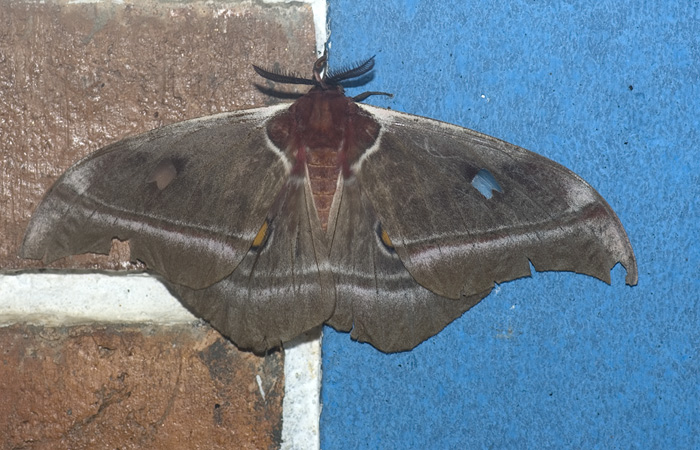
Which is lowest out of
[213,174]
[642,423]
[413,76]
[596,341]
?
[642,423]

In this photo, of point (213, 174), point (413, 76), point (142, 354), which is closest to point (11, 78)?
point (213, 174)

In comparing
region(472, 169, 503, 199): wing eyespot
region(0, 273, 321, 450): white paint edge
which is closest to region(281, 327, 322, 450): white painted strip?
region(0, 273, 321, 450): white paint edge

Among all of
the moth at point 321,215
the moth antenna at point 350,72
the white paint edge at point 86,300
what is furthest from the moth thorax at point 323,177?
the white paint edge at point 86,300

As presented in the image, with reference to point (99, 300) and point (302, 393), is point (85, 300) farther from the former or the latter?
point (302, 393)

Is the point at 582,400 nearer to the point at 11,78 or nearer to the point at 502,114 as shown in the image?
the point at 502,114

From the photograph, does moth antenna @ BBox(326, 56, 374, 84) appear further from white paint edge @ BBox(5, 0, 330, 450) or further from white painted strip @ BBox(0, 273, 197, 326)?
white painted strip @ BBox(0, 273, 197, 326)

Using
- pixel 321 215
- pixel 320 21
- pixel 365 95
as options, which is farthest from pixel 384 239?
pixel 320 21

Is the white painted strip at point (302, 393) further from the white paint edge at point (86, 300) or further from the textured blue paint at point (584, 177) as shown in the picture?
the white paint edge at point (86, 300)
